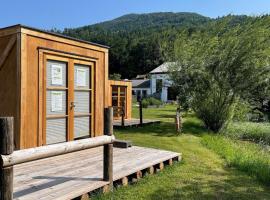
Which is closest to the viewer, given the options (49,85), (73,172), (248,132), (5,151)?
(5,151)

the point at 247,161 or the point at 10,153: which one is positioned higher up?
the point at 10,153

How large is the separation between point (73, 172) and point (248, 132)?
12.4 metres

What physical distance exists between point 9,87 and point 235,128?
1259cm

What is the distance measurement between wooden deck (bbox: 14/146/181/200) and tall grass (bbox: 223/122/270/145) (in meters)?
8.23

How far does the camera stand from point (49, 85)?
8.27m

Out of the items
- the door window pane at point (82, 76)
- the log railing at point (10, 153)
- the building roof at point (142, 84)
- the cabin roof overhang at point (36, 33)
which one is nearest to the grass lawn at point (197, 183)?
the log railing at point (10, 153)

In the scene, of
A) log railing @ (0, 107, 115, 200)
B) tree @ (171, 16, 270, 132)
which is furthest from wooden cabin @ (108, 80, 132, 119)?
log railing @ (0, 107, 115, 200)

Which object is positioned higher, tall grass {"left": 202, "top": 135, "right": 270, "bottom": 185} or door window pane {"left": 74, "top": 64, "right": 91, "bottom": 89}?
door window pane {"left": 74, "top": 64, "right": 91, "bottom": 89}

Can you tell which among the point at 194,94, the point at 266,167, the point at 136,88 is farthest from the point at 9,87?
the point at 136,88

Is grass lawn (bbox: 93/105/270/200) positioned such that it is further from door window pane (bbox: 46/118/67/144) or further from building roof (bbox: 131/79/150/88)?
building roof (bbox: 131/79/150/88)

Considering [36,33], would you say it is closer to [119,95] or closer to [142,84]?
[119,95]

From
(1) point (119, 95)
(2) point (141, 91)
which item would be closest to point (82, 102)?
(1) point (119, 95)

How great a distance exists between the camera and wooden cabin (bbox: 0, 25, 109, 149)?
755cm

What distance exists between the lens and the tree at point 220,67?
1565cm
